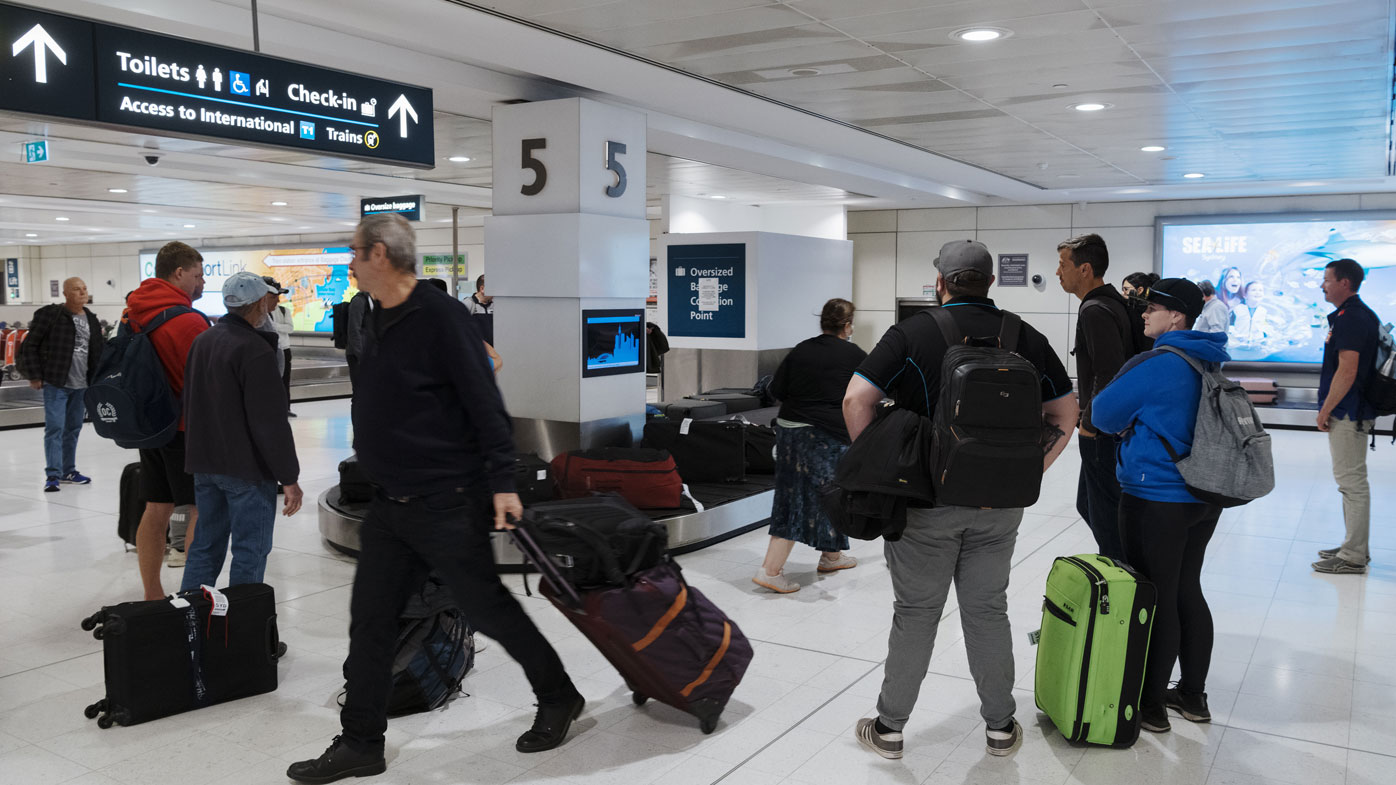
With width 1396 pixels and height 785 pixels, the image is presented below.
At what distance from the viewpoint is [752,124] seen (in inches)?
346

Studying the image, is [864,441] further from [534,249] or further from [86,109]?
[534,249]

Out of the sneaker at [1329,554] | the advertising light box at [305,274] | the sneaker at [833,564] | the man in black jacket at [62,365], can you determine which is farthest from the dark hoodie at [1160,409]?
the advertising light box at [305,274]

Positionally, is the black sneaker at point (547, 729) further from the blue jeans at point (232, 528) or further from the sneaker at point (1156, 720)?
the sneaker at point (1156, 720)

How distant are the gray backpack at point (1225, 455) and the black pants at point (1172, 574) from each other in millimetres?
138

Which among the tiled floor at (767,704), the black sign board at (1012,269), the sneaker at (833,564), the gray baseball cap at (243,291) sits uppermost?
the black sign board at (1012,269)

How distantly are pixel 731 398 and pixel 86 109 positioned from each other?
7.27m

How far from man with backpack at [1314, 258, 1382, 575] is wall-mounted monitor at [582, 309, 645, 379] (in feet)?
14.5

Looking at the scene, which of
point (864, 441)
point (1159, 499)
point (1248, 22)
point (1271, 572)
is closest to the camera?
point (864, 441)

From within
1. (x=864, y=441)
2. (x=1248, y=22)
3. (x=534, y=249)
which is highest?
(x=1248, y=22)

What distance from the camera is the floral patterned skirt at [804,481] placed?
18.4 feet

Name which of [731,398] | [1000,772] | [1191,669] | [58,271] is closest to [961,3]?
[1191,669]

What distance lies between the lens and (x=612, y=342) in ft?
24.1

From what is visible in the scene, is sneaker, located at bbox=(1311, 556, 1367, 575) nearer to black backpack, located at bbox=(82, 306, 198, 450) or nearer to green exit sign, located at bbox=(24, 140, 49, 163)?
black backpack, located at bbox=(82, 306, 198, 450)

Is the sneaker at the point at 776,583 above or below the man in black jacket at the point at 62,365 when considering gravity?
below
